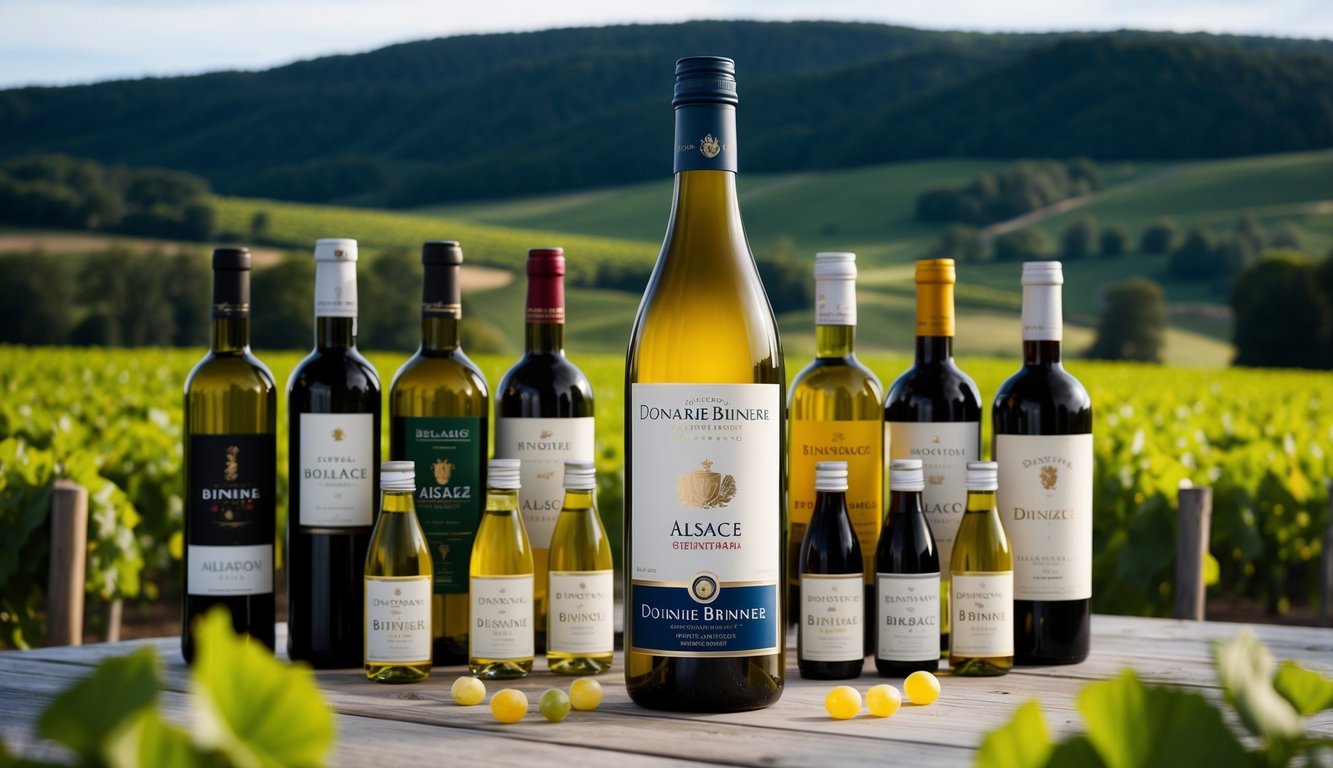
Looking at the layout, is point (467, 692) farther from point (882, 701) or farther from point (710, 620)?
point (882, 701)

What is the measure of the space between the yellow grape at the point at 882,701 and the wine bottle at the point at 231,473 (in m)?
1.09

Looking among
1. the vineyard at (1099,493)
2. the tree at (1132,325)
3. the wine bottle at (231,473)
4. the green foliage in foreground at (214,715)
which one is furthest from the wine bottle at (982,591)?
the tree at (1132,325)

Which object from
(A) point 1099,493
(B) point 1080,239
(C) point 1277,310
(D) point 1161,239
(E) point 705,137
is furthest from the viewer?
(B) point 1080,239

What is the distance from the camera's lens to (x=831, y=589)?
86.0 inches

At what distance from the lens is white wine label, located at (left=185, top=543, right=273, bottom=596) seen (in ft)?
7.55

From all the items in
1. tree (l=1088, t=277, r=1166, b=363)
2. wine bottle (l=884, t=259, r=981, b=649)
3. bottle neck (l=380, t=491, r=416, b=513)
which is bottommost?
bottle neck (l=380, t=491, r=416, b=513)

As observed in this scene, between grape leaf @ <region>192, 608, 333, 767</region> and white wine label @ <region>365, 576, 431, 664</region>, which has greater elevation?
grape leaf @ <region>192, 608, 333, 767</region>

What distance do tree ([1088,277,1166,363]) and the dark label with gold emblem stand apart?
47.4 m

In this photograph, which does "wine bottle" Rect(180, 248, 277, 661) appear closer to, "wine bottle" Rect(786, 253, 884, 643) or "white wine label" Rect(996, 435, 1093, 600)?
"wine bottle" Rect(786, 253, 884, 643)

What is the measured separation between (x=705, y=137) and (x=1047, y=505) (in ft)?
2.98

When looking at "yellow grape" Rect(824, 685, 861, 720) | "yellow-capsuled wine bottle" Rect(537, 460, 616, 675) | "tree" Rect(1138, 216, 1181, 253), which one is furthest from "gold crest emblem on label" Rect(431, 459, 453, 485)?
"tree" Rect(1138, 216, 1181, 253)

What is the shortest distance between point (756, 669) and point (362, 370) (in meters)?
0.89

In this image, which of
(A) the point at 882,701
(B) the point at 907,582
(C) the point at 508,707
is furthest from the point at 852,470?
(C) the point at 508,707

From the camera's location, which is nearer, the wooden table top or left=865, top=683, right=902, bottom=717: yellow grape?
the wooden table top
